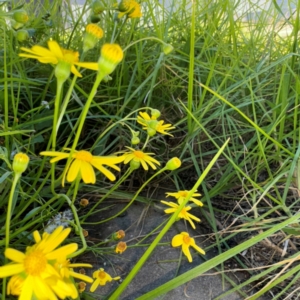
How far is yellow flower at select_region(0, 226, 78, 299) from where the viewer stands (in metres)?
0.31

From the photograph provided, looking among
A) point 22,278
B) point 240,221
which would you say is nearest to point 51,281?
point 22,278

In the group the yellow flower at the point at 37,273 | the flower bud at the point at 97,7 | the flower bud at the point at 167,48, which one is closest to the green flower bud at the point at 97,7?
the flower bud at the point at 97,7

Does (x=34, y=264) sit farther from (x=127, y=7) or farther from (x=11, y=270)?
(x=127, y=7)

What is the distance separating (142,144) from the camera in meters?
0.75

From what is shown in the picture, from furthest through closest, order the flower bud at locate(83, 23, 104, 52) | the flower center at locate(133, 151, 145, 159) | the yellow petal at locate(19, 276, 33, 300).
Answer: the flower center at locate(133, 151, 145, 159) → the flower bud at locate(83, 23, 104, 52) → the yellow petal at locate(19, 276, 33, 300)

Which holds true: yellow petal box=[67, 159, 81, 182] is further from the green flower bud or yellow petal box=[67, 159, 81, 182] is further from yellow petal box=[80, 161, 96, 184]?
the green flower bud

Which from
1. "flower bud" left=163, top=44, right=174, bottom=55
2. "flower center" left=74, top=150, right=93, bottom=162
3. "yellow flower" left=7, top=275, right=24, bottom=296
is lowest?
"yellow flower" left=7, top=275, right=24, bottom=296

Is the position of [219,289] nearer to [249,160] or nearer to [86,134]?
[249,160]

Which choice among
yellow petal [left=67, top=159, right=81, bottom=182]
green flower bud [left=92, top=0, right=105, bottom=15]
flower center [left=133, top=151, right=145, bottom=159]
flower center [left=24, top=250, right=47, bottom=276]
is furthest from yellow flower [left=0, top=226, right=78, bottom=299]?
green flower bud [left=92, top=0, right=105, bottom=15]

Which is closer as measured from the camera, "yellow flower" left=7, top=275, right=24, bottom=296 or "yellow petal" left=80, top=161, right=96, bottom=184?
"yellow flower" left=7, top=275, right=24, bottom=296

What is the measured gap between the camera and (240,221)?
67cm

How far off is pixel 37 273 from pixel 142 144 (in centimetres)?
46

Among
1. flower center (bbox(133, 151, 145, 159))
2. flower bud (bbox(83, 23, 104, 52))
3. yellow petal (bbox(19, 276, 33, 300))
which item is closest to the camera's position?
yellow petal (bbox(19, 276, 33, 300))

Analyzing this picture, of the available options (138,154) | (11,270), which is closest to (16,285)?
(11,270)
